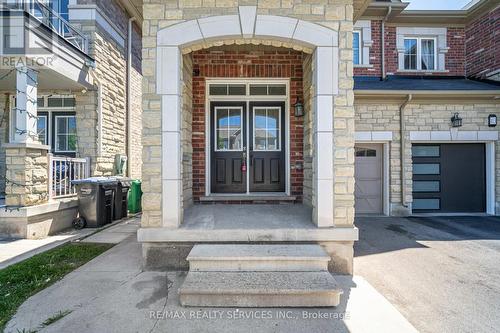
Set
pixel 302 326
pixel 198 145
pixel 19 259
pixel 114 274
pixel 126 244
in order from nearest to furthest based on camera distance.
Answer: pixel 302 326 → pixel 114 274 → pixel 19 259 → pixel 126 244 → pixel 198 145

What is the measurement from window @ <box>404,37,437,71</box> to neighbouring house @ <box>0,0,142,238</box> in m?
8.17

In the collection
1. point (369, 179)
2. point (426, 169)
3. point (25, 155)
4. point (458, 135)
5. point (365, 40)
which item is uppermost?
point (365, 40)

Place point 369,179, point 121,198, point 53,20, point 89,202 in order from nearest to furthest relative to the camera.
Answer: point 89,202
point 53,20
point 121,198
point 369,179

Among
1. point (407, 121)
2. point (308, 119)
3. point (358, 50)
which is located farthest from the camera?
point (358, 50)

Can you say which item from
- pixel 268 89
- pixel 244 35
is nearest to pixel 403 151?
pixel 268 89

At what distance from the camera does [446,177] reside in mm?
7336

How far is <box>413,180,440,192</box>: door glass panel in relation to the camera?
7.34 metres

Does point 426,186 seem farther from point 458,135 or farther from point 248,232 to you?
point 248,232

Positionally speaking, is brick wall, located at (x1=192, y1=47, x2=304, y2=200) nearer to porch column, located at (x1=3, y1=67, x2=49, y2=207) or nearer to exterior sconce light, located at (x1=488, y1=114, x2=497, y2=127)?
porch column, located at (x1=3, y1=67, x2=49, y2=207)

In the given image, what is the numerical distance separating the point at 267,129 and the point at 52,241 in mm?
4240

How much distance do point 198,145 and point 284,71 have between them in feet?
6.84

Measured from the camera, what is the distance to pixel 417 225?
6.08m

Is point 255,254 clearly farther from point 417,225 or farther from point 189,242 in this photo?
point 417,225

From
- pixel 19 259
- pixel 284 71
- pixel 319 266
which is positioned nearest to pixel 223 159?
pixel 284 71
